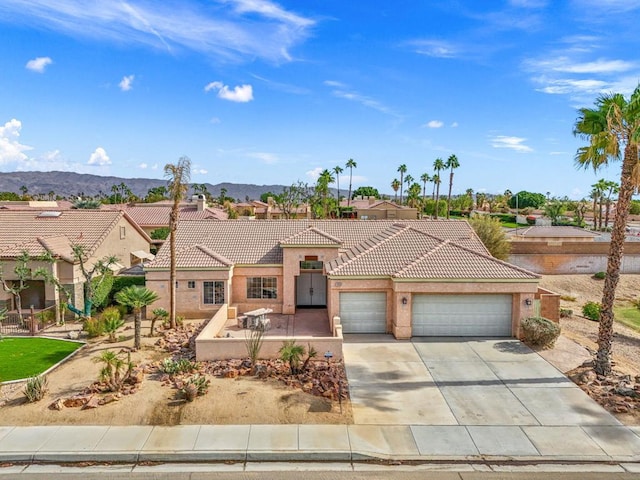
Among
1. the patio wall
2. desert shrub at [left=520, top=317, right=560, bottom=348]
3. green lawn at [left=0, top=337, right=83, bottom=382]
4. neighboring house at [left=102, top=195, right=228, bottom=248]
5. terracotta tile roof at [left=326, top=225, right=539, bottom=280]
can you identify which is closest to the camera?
green lawn at [left=0, top=337, right=83, bottom=382]

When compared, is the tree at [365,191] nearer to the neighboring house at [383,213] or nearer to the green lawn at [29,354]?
the neighboring house at [383,213]

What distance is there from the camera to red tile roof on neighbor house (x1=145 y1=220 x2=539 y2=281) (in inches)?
871

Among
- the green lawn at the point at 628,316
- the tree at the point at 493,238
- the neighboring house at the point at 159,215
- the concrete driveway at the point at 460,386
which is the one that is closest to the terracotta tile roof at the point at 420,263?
the concrete driveway at the point at 460,386

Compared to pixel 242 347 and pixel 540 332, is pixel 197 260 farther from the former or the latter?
pixel 540 332

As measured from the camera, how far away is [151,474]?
1141 cm

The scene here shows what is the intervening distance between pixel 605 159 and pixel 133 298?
66.9 ft

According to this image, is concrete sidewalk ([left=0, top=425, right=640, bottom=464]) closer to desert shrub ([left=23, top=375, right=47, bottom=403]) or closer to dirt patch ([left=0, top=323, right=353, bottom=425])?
dirt patch ([left=0, top=323, right=353, bottom=425])

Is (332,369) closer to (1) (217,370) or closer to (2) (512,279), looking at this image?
(1) (217,370)

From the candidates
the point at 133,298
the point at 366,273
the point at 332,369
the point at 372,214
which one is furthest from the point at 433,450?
the point at 372,214

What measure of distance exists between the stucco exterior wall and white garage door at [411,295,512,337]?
27848mm

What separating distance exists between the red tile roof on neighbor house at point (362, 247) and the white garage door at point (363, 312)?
118cm

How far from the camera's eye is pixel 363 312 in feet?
73.5

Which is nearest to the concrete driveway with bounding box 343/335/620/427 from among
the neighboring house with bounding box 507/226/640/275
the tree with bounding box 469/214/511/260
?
the tree with bounding box 469/214/511/260

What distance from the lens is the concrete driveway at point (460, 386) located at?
14062mm
